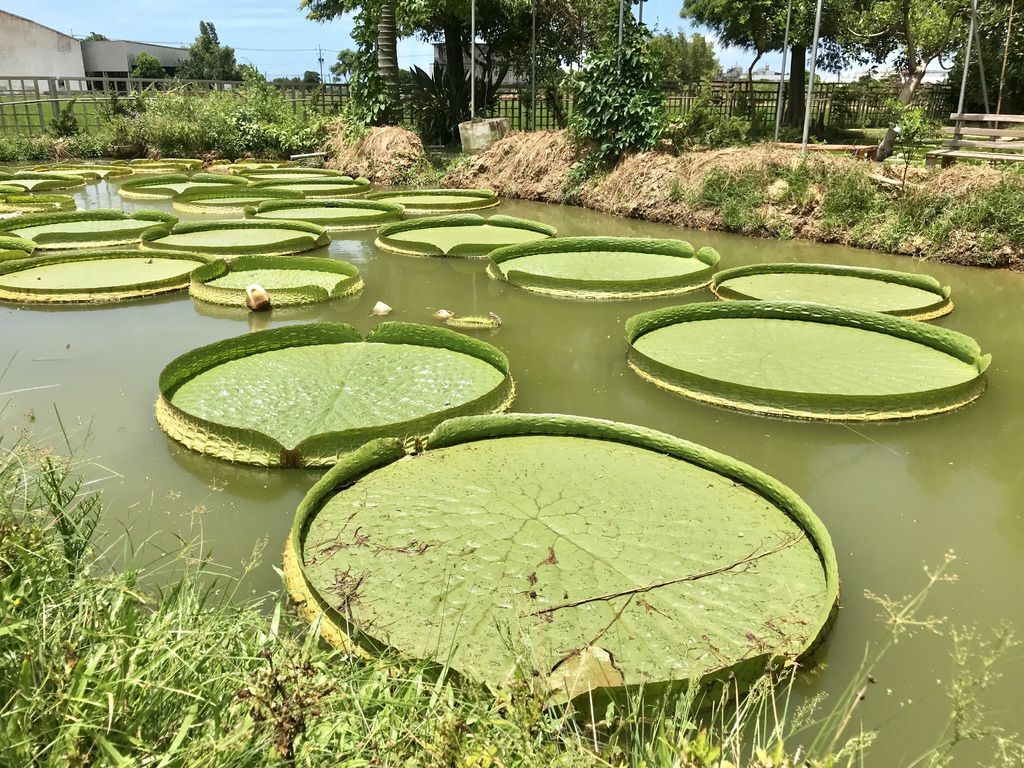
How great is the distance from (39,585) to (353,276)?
4.55 metres

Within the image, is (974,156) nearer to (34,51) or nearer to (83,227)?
(83,227)

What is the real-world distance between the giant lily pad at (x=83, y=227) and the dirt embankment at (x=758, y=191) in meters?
5.39

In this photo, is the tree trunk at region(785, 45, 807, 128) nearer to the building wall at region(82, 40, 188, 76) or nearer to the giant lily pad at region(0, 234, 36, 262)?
the giant lily pad at region(0, 234, 36, 262)

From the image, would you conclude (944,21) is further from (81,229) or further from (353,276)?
(81,229)

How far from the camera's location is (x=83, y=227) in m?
7.96

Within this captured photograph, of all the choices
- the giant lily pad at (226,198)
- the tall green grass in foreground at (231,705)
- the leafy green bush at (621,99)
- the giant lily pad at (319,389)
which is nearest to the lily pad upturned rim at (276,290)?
the giant lily pad at (319,389)

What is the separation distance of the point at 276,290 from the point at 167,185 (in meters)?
7.35

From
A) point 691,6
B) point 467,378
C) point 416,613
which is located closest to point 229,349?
point 467,378

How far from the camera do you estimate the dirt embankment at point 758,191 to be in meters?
7.09

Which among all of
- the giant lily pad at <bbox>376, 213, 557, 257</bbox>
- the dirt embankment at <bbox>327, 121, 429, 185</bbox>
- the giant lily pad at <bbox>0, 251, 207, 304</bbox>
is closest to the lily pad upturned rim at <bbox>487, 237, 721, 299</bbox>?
the giant lily pad at <bbox>376, 213, 557, 257</bbox>

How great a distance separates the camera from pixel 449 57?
17391mm

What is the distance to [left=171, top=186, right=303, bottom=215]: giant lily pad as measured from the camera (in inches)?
374

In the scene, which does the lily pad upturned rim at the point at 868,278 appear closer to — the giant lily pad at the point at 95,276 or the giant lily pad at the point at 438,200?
the giant lily pad at the point at 95,276

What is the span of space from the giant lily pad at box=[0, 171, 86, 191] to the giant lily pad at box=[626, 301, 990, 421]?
10.2 m
